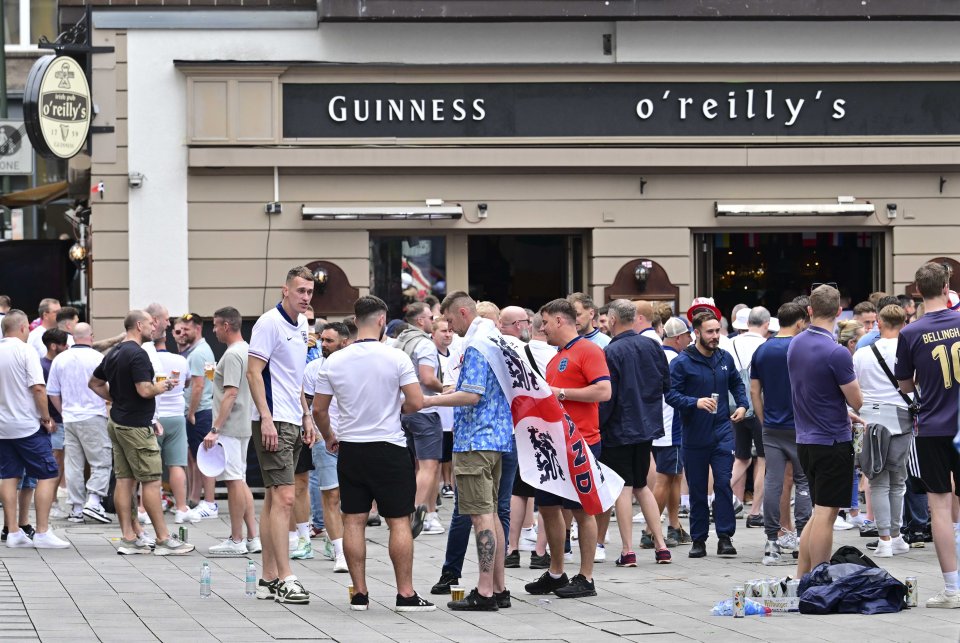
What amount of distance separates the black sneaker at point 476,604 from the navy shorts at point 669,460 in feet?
12.0

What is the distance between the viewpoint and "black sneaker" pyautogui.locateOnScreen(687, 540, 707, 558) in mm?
Result: 12039

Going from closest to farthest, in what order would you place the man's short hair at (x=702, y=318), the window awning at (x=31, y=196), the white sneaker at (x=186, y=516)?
the man's short hair at (x=702, y=318) < the white sneaker at (x=186, y=516) < the window awning at (x=31, y=196)

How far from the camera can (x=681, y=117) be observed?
64.5ft

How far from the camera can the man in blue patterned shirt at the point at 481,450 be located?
31.1 ft

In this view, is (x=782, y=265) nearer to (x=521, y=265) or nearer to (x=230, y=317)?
(x=521, y=265)

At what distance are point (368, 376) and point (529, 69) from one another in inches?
427

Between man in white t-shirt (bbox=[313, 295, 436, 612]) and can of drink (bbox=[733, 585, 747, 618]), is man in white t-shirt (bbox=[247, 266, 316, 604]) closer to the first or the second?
man in white t-shirt (bbox=[313, 295, 436, 612])

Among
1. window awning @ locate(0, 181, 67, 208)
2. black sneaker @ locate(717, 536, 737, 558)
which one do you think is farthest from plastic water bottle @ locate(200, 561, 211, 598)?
window awning @ locate(0, 181, 67, 208)

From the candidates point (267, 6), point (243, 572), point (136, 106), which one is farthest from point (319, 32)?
point (243, 572)

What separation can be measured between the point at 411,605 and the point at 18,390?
5.20m

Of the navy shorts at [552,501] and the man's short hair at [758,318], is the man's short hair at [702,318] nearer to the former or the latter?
the navy shorts at [552,501]

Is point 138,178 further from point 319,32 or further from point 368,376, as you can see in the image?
point 368,376

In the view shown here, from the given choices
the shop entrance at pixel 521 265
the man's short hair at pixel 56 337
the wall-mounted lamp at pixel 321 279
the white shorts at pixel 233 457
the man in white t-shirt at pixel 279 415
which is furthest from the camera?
the shop entrance at pixel 521 265

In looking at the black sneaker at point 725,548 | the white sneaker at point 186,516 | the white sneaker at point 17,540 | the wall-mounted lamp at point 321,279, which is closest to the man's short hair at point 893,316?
the black sneaker at point 725,548
